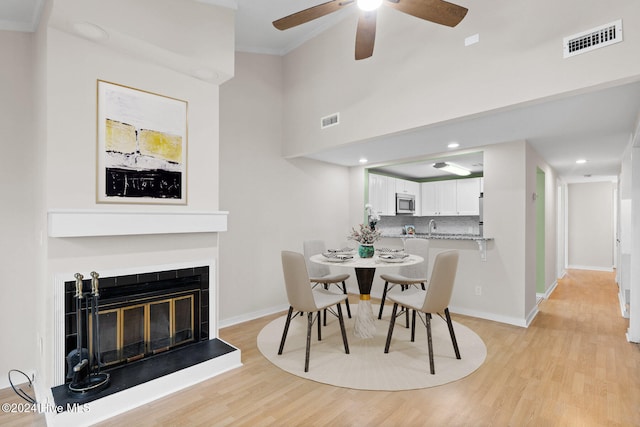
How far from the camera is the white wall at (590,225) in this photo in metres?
7.36

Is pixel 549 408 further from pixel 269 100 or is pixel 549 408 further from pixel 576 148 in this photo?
pixel 269 100

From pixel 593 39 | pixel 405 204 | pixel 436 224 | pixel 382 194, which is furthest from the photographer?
pixel 436 224

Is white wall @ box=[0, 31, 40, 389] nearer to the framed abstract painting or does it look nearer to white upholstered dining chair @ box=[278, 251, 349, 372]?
the framed abstract painting

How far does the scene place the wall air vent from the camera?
143 inches

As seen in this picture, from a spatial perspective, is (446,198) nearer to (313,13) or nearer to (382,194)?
(382,194)

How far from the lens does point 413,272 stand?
12.4ft

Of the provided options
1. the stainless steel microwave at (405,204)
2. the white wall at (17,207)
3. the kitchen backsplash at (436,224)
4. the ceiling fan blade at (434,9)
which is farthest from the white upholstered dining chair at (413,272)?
the white wall at (17,207)

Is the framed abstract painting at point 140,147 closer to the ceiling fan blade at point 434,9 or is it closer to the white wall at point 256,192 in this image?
the white wall at point 256,192

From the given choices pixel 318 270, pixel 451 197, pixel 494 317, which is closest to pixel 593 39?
pixel 494 317

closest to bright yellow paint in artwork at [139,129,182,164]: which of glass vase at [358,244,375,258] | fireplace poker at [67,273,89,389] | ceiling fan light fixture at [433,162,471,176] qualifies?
fireplace poker at [67,273,89,389]

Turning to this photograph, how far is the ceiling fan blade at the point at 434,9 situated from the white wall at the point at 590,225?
800 cm

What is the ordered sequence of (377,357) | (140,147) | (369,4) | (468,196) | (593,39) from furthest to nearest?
(468,196) < (377,357) < (140,147) < (593,39) < (369,4)

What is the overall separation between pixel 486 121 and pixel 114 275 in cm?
345

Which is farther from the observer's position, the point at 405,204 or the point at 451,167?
the point at 405,204
